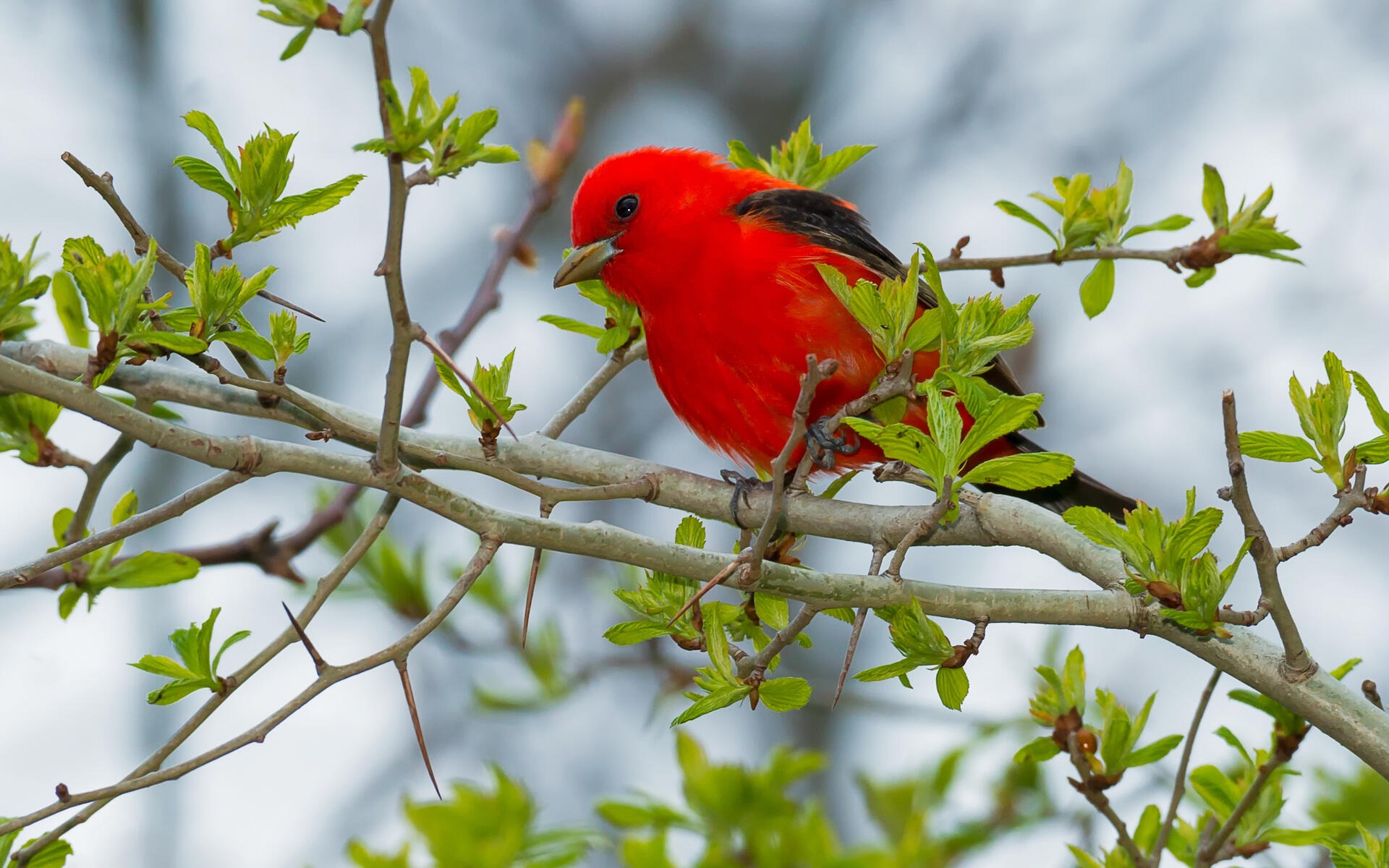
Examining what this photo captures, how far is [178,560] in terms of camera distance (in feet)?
10.3

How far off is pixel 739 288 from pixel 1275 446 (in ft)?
7.07

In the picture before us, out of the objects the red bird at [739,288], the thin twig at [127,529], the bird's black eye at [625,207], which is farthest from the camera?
the bird's black eye at [625,207]

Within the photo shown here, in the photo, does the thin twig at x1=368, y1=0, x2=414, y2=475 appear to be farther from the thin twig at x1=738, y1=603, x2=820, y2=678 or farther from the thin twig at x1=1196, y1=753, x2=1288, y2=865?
the thin twig at x1=1196, y1=753, x2=1288, y2=865

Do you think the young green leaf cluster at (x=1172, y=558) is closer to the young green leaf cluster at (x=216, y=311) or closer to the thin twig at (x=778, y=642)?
the thin twig at (x=778, y=642)

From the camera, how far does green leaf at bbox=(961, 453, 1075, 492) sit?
8.54 ft

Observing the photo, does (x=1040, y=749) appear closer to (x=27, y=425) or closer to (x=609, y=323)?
(x=609, y=323)

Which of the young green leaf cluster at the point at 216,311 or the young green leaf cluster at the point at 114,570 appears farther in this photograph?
the young green leaf cluster at the point at 114,570

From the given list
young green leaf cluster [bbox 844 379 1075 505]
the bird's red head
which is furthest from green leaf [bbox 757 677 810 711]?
the bird's red head

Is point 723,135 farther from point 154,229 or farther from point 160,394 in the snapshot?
point 160,394

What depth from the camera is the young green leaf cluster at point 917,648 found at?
2.63 m

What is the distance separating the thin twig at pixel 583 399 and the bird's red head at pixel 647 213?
2.87 feet

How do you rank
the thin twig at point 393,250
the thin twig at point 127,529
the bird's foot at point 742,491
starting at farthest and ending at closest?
1. the bird's foot at point 742,491
2. the thin twig at point 127,529
3. the thin twig at point 393,250

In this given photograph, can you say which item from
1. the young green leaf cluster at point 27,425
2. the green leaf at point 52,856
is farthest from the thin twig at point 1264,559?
the young green leaf cluster at point 27,425

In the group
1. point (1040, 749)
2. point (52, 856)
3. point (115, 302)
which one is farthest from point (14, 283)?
point (1040, 749)
